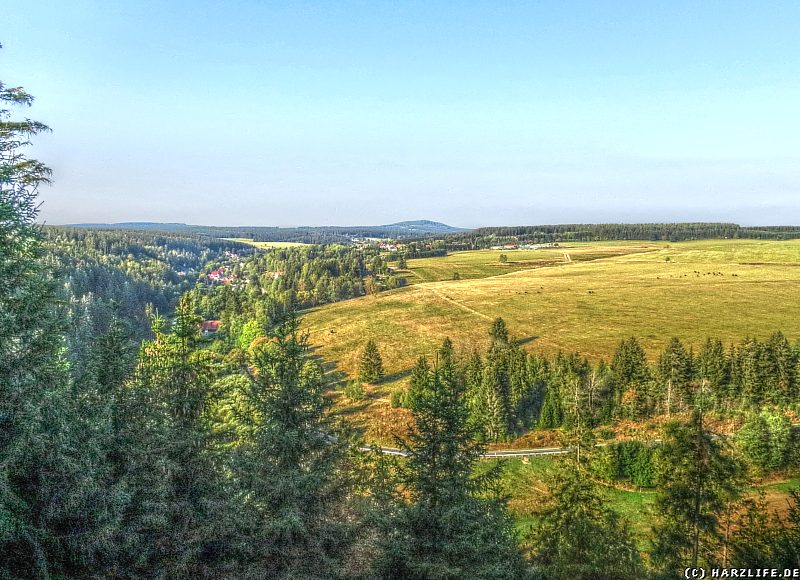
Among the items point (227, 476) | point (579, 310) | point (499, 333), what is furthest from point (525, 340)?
point (227, 476)

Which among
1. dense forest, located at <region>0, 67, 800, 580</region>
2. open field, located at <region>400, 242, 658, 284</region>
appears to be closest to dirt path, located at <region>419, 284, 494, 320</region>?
open field, located at <region>400, 242, 658, 284</region>

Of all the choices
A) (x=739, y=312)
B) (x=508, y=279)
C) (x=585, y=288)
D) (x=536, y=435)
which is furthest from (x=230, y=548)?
(x=508, y=279)

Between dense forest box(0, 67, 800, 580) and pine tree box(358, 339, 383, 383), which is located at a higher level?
dense forest box(0, 67, 800, 580)

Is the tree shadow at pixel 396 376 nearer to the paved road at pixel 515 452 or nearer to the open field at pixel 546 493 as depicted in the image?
the paved road at pixel 515 452

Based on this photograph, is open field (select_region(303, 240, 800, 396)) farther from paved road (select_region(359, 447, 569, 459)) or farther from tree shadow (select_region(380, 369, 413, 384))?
paved road (select_region(359, 447, 569, 459))

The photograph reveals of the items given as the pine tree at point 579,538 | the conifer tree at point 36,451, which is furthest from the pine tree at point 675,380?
the conifer tree at point 36,451

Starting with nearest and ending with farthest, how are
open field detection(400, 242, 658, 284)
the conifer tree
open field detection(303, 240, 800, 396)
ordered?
the conifer tree < open field detection(303, 240, 800, 396) < open field detection(400, 242, 658, 284)

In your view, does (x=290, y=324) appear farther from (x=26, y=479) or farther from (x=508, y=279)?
(x=508, y=279)
